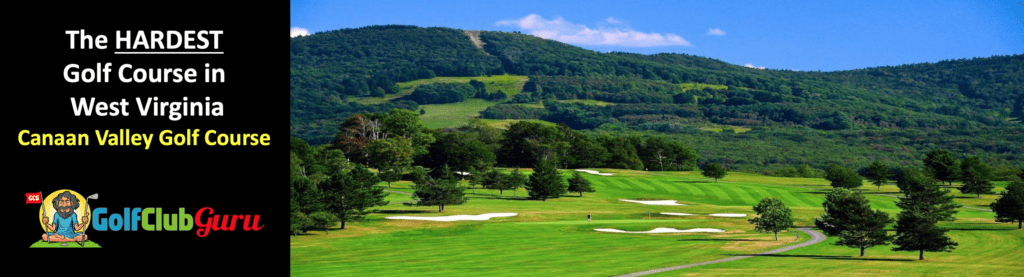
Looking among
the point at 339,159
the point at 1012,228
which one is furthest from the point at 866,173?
the point at 339,159

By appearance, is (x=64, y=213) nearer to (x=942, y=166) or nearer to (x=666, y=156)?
(x=942, y=166)

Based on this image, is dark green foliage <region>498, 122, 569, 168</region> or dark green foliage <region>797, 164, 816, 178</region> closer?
dark green foliage <region>498, 122, 569, 168</region>

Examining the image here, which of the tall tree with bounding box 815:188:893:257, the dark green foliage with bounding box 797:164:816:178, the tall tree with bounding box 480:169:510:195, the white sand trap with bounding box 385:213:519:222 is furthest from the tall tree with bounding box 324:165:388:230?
the dark green foliage with bounding box 797:164:816:178

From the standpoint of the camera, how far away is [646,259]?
157 feet

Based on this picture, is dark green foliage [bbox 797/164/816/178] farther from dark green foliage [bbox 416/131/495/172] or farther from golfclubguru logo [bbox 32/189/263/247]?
golfclubguru logo [bbox 32/189/263/247]

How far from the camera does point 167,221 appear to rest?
24.4 meters

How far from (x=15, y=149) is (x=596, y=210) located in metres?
64.5

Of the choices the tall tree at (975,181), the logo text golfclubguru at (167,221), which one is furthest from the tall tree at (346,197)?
the tall tree at (975,181)

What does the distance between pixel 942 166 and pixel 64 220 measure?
11384 cm

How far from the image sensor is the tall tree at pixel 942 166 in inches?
4508

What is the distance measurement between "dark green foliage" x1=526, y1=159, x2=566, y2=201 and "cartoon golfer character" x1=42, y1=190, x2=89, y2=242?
7246cm

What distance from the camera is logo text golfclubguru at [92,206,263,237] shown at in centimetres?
2409

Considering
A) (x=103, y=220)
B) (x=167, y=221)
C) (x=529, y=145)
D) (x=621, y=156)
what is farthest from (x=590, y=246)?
(x=621, y=156)

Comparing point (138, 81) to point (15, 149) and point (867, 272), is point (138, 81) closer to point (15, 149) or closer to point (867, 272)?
point (15, 149)
